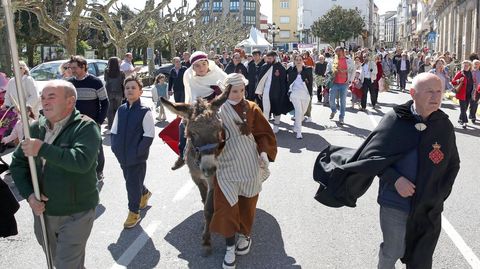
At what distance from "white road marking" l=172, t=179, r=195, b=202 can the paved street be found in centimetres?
1

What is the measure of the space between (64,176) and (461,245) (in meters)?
3.73

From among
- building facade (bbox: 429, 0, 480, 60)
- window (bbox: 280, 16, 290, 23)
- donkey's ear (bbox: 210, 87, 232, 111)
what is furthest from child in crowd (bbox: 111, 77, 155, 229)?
window (bbox: 280, 16, 290, 23)

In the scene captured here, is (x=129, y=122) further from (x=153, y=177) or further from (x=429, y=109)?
(x=429, y=109)

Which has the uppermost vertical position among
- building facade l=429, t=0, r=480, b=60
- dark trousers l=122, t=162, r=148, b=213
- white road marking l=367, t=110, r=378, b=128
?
building facade l=429, t=0, r=480, b=60

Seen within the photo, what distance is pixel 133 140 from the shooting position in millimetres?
5410

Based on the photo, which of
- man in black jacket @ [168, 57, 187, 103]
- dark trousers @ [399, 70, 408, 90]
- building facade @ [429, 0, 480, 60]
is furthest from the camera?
building facade @ [429, 0, 480, 60]

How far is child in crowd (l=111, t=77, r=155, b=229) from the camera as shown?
5406 mm

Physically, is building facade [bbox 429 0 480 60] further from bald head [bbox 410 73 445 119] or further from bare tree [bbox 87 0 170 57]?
bald head [bbox 410 73 445 119]

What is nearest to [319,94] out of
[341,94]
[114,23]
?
[341,94]

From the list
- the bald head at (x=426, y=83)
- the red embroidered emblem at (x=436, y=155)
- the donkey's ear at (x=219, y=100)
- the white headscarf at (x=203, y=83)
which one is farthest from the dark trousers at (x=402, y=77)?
the red embroidered emblem at (x=436, y=155)

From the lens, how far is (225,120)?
4523mm

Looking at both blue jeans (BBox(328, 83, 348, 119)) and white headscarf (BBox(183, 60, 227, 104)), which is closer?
white headscarf (BBox(183, 60, 227, 104))

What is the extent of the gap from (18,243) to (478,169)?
6786 mm

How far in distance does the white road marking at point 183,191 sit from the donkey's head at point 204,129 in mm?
2514
